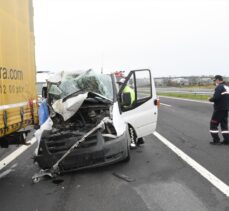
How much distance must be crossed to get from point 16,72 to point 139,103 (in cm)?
328

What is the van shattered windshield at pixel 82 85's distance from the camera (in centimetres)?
794

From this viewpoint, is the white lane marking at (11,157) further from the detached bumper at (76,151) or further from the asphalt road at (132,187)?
the detached bumper at (76,151)

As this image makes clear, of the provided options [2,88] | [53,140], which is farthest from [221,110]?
[2,88]

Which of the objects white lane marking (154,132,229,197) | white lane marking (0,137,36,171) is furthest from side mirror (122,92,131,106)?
white lane marking (0,137,36,171)

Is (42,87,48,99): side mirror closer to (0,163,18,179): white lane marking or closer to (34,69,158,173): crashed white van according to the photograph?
(34,69,158,173): crashed white van

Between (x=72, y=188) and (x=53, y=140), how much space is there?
1.12 m

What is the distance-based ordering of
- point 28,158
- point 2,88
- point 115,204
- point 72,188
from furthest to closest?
point 28,158 → point 72,188 → point 2,88 → point 115,204

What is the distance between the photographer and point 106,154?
272 inches

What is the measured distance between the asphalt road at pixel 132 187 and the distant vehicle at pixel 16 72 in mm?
963

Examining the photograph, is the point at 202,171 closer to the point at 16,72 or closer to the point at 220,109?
the point at 220,109

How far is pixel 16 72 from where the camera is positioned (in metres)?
6.24

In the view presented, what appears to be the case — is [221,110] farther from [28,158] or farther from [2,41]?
[2,41]

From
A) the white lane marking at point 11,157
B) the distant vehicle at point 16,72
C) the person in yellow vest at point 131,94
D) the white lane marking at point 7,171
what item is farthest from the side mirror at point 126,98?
the white lane marking at point 11,157

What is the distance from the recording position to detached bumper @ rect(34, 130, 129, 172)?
6852 millimetres
